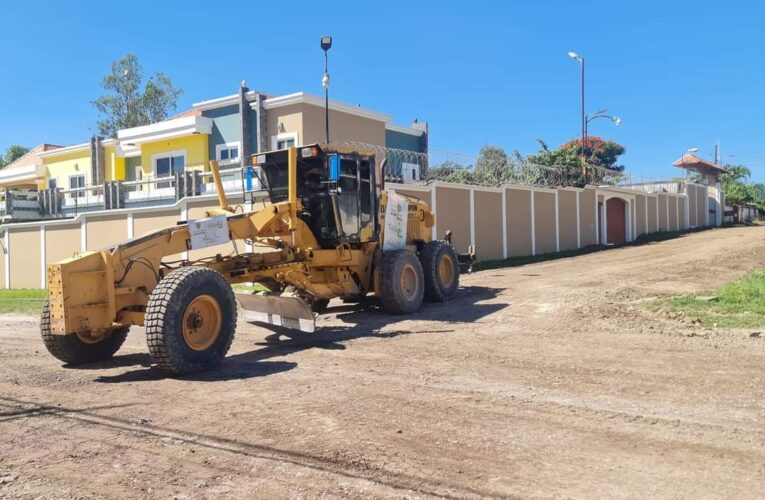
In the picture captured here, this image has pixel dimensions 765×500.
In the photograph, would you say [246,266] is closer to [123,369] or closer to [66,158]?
[123,369]

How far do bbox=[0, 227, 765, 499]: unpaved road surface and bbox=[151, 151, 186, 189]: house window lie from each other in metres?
18.7

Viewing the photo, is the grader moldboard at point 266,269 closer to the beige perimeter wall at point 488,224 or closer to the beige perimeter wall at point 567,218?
the beige perimeter wall at point 488,224

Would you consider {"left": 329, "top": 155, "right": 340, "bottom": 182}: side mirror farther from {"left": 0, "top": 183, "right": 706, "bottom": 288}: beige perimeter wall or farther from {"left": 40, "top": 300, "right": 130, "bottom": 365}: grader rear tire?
{"left": 0, "top": 183, "right": 706, "bottom": 288}: beige perimeter wall

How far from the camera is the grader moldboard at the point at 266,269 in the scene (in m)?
7.27

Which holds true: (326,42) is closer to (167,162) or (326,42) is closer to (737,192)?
(167,162)

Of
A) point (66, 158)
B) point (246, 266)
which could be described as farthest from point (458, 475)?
point (66, 158)

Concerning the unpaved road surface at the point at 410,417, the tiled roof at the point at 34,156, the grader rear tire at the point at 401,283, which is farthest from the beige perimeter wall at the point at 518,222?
the tiled roof at the point at 34,156

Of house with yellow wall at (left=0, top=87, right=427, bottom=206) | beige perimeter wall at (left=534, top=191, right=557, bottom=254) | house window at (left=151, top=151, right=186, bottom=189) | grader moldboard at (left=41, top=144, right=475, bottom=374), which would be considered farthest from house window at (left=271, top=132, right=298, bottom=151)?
grader moldboard at (left=41, top=144, right=475, bottom=374)

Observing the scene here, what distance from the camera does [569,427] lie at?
17.1ft

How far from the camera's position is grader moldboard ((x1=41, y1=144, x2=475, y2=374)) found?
727 centimetres

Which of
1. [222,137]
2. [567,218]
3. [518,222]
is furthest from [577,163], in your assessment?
[222,137]

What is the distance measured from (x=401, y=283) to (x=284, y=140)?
13.8m

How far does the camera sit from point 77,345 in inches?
319

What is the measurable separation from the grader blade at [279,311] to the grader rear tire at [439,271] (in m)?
4.10
